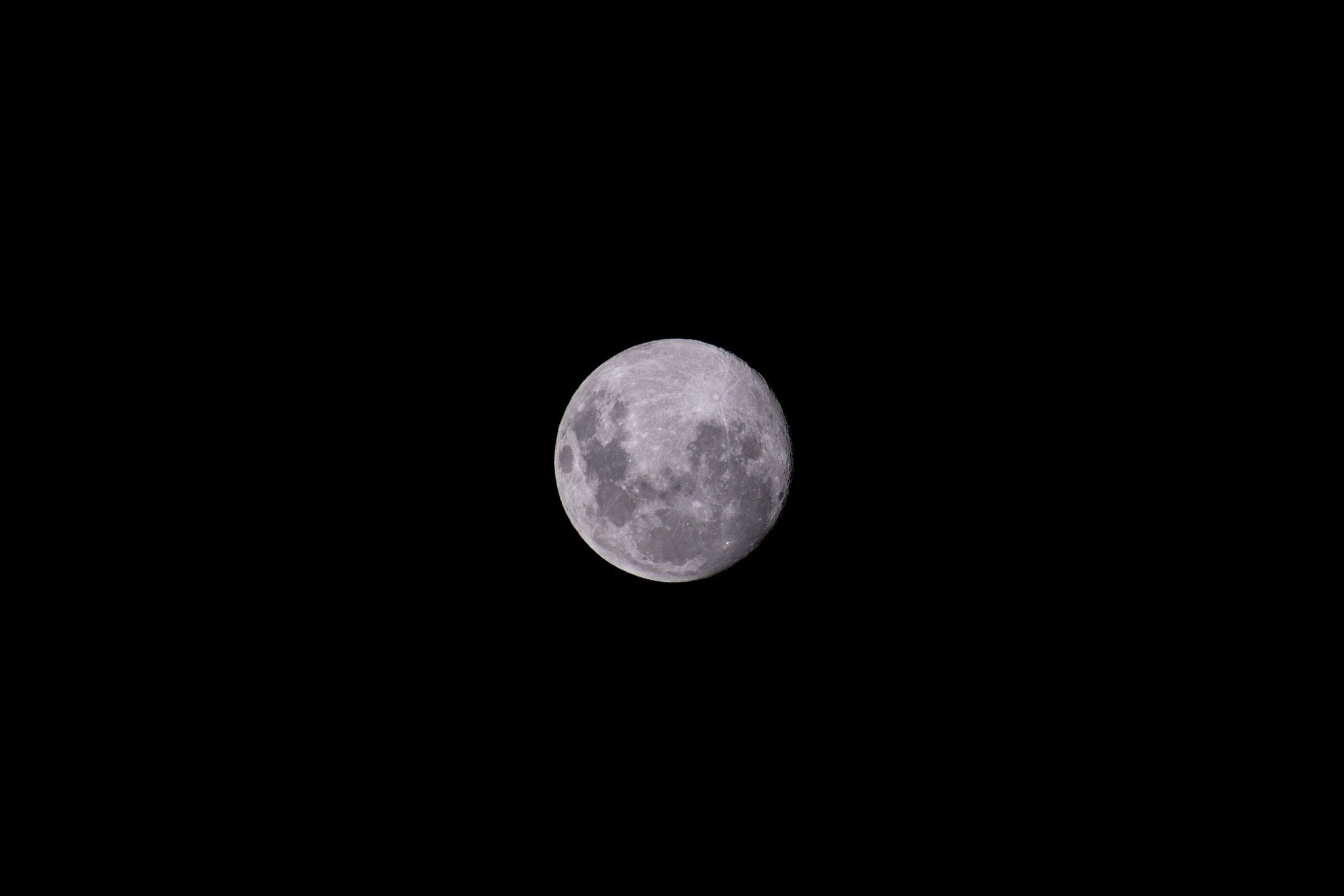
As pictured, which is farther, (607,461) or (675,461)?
(607,461)

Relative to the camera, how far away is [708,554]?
4070 mm

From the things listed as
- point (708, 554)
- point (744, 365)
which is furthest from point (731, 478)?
point (744, 365)

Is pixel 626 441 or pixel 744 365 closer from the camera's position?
pixel 626 441

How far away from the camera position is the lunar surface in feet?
12.7

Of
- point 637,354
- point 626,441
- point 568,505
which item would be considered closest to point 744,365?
point 637,354

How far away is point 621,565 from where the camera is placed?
4293mm

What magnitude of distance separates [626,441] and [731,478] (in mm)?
536

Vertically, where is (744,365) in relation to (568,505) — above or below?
above

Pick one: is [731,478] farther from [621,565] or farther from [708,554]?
[621,565]

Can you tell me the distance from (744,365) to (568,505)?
1.19 meters

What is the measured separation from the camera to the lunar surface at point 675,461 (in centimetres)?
387

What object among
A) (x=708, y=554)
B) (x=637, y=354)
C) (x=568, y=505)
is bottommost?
(x=708, y=554)

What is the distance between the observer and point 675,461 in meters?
3.84

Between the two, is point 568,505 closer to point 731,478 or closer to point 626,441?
point 626,441
